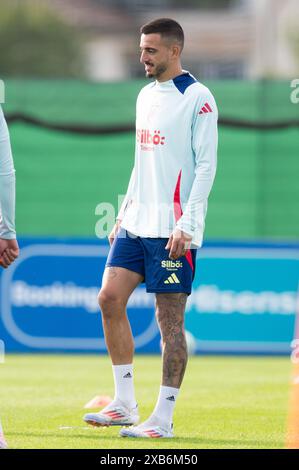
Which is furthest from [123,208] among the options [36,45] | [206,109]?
[36,45]

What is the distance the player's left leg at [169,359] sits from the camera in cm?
856

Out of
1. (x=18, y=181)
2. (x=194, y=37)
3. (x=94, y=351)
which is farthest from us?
(x=194, y=37)

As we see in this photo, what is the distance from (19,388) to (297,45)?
1255 inches

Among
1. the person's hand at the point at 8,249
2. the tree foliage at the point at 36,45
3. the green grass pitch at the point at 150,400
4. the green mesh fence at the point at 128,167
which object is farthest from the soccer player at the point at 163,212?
the tree foliage at the point at 36,45

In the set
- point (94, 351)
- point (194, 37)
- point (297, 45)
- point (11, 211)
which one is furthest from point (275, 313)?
point (194, 37)

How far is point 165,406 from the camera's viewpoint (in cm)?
857

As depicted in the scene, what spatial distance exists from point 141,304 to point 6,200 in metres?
7.60

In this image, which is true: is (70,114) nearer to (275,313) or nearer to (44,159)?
(44,159)

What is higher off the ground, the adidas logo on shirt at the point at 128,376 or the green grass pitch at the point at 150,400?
the adidas logo on shirt at the point at 128,376

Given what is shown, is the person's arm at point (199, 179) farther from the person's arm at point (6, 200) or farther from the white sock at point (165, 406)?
the person's arm at point (6, 200)

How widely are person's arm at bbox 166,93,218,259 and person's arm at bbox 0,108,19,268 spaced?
991 millimetres

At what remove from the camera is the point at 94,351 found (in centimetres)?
1534

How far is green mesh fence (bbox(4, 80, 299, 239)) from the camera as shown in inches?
674

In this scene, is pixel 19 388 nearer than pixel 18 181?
Yes
